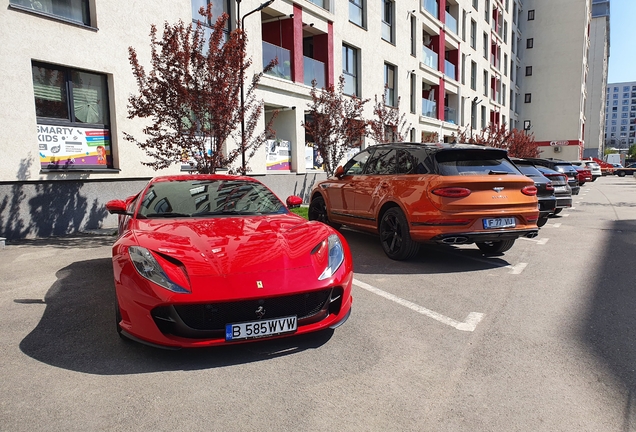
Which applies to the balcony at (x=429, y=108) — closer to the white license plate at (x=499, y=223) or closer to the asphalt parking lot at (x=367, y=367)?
the white license plate at (x=499, y=223)

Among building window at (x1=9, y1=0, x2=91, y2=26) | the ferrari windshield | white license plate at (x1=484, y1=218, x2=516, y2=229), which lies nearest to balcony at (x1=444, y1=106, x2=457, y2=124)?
building window at (x1=9, y1=0, x2=91, y2=26)

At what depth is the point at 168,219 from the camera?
4199mm

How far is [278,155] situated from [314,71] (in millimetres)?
Answer: 3769

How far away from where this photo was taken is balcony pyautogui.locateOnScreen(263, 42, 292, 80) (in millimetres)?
14281

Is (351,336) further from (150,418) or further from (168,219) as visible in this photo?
(168,219)

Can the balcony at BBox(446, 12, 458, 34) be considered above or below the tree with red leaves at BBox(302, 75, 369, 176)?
above

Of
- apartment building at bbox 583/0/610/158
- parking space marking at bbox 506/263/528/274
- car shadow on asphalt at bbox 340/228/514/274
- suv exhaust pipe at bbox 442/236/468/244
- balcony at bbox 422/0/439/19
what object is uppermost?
apartment building at bbox 583/0/610/158

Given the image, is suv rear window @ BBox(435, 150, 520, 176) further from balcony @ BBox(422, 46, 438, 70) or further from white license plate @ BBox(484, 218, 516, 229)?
balcony @ BBox(422, 46, 438, 70)

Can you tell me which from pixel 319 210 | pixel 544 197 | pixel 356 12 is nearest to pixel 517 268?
pixel 544 197

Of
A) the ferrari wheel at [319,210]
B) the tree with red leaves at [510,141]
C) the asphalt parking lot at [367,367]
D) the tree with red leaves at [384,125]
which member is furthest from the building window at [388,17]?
the asphalt parking lot at [367,367]

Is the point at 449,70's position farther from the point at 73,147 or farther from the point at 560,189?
the point at 73,147

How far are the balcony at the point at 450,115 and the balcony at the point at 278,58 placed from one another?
16.4 meters

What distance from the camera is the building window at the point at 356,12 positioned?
18.2 metres

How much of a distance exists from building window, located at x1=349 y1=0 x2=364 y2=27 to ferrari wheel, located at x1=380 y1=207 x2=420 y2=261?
549 inches
